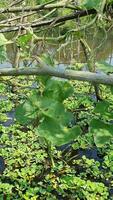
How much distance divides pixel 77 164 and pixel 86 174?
0.25 metres

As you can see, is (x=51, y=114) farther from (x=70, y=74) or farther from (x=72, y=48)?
(x=72, y=48)

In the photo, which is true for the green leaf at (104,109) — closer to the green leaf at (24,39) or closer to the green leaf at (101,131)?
the green leaf at (101,131)

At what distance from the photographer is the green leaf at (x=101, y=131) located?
0.41 metres

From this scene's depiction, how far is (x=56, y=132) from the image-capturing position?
38 centimetres

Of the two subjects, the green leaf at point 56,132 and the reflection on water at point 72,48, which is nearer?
the green leaf at point 56,132

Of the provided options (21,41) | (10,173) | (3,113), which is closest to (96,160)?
(10,173)

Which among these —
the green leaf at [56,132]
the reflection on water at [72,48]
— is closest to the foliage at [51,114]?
the green leaf at [56,132]

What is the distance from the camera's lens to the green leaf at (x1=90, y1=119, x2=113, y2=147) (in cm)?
41

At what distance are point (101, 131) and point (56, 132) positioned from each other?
0.06 meters

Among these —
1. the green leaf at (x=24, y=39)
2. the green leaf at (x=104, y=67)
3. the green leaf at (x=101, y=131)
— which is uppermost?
the green leaf at (x=24, y=39)

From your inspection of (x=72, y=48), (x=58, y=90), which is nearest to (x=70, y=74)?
(x=58, y=90)

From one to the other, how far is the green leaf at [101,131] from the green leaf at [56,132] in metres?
0.03

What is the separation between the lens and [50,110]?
386 mm

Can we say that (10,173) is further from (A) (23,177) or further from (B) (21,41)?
(B) (21,41)
